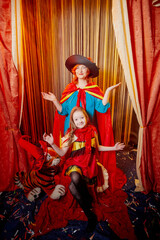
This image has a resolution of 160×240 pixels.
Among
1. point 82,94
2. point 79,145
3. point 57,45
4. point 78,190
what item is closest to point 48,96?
point 82,94

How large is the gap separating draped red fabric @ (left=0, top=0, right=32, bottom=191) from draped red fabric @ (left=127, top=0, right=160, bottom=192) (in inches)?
53.8

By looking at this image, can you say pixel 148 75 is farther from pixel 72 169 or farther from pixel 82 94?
pixel 72 169

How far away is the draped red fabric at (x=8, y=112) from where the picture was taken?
5.54 feet

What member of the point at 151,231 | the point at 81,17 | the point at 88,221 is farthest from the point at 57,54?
the point at 151,231

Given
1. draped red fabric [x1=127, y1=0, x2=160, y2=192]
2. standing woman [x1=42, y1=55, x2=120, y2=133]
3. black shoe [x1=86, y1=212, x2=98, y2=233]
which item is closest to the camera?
black shoe [x1=86, y1=212, x2=98, y2=233]

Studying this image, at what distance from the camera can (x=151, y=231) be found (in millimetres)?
1381

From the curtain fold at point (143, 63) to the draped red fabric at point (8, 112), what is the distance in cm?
122

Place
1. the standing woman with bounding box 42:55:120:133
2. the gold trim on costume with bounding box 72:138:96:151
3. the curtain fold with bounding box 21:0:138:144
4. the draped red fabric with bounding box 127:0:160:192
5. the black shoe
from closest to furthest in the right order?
the black shoe < the draped red fabric with bounding box 127:0:160:192 < the gold trim on costume with bounding box 72:138:96:151 < the standing woman with bounding box 42:55:120:133 < the curtain fold with bounding box 21:0:138:144

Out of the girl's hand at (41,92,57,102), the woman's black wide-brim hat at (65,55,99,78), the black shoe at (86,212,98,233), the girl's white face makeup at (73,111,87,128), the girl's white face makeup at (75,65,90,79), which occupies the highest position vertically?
the woman's black wide-brim hat at (65,55,99,78)

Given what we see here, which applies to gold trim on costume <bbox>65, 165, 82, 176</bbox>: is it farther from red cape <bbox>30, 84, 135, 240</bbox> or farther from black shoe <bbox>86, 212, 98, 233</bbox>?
black shoe <bbox>86, 212, 98, 233</bbox>

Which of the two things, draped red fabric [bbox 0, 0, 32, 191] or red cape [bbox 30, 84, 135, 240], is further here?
draped red fabric [bbox 0, 0, 32, 191]

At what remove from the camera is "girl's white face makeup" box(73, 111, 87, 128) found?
1.54m

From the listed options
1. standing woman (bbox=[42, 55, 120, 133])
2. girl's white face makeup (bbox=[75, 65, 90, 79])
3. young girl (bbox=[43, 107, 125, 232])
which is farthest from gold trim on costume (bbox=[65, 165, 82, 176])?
girl's white face makeup (bbox=[75, 65, 90, 79])

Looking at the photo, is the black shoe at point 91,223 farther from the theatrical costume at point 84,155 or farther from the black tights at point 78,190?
the theatrical costume at point 84,155
